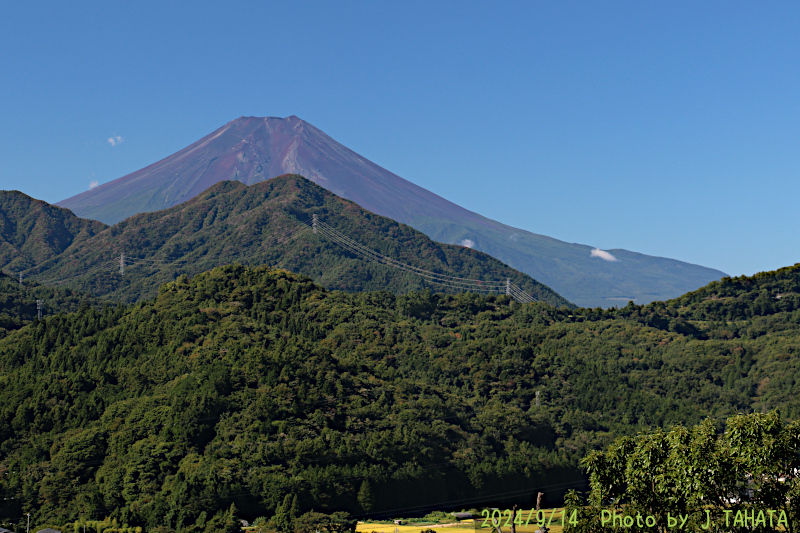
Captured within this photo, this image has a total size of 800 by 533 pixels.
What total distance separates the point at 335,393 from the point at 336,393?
0.08m

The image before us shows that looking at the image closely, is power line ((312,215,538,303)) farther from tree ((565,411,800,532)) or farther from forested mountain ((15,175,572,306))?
tree ((565,411,800,532))

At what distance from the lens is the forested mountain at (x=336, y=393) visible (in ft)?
196

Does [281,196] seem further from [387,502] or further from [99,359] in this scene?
[387,502]

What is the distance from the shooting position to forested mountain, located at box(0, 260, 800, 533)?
59.7 metres

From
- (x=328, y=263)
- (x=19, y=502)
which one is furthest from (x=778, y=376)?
(x=328, y=263)

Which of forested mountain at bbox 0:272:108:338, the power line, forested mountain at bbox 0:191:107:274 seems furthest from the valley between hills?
forested mountain at bbox 0:191:107:274

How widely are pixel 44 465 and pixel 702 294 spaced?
9015cm

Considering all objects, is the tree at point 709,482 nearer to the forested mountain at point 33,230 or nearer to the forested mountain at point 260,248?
the forested mountain at point 260,248

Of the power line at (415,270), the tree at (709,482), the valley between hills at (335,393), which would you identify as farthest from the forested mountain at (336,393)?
the power line at (415,270)

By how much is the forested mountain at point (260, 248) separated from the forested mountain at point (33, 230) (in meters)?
2.76

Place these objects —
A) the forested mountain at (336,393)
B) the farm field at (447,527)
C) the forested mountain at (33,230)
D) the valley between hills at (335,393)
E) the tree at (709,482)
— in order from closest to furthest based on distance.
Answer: the tree at (709,482), the farm field at (447,527), the valley between hills at (335,393), the forested mountain at (336,393), the forested mountain at (33,230)

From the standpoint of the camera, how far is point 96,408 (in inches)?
2731

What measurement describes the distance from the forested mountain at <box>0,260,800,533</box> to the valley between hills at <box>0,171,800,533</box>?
195 millimetres

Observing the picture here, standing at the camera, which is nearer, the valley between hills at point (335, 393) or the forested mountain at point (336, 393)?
the valley between hills at point (335, 393)
